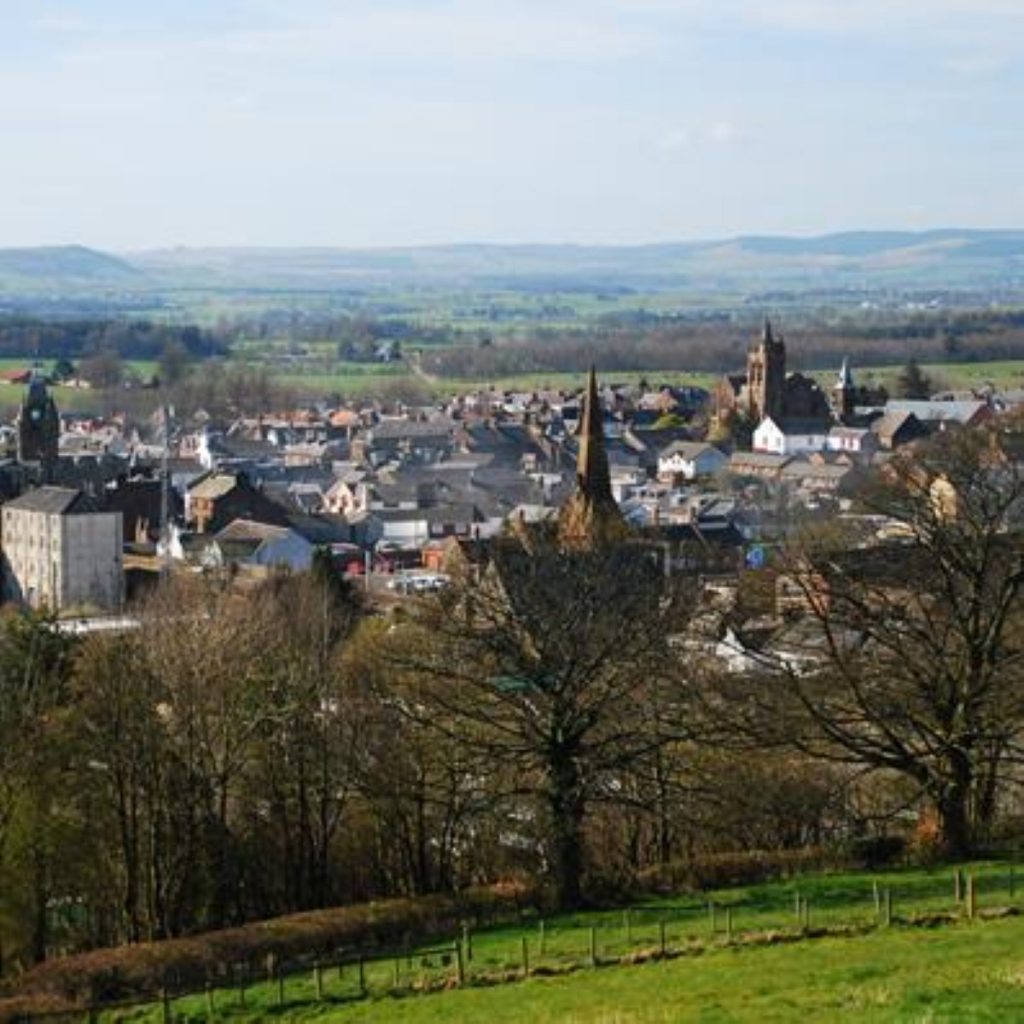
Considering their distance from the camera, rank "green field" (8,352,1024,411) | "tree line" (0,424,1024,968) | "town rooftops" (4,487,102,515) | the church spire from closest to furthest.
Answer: "tree line" (0,424,1024,968) < the church spire < "town rooftops" (4,487,102,515) < "green field" (8,352,1024,411)

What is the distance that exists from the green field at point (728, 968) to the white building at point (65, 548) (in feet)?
145

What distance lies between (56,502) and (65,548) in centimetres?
204

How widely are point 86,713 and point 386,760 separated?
14.1 feet

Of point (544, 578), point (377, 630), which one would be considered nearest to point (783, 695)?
point (544, 578)

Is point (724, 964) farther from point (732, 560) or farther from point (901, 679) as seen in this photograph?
point (732, 560)

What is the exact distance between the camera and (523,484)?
318ft

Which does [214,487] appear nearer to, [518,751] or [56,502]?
[56,502]

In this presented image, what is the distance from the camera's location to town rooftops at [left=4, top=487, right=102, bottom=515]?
2653 inches

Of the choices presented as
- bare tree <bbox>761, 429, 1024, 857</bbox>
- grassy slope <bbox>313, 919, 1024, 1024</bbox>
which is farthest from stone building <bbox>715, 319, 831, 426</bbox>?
grassy slope <bbox>313, 919, 1024, 1024</bbox>

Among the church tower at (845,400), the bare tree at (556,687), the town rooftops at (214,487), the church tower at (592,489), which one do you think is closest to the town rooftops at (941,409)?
the church tower at (845,400)

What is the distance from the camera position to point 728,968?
19.2 metres

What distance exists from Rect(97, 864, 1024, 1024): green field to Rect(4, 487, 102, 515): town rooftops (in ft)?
151

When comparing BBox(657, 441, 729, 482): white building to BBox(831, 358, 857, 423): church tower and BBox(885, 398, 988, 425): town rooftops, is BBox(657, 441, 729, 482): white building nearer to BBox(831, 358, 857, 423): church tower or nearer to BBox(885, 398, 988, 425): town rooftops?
BBox(885, 398, 988, 425): town rooftops

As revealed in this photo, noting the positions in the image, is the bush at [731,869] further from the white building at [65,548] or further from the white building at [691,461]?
the white building at [691,461]
